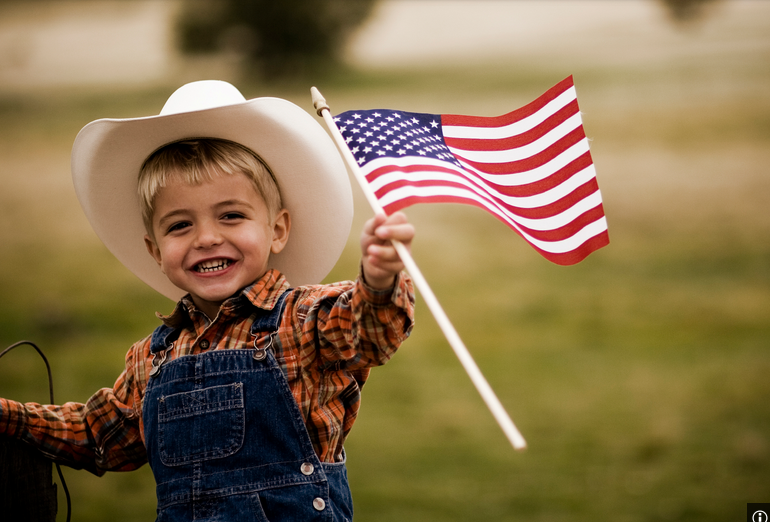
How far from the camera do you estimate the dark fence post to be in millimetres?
1609

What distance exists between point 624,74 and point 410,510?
15.3 feet

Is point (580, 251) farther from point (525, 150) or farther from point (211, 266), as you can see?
point (211, 266)

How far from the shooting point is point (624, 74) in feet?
23.2

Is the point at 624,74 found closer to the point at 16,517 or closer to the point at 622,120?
the point at 622,120

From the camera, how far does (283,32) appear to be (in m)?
7.09

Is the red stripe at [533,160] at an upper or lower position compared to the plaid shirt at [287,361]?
upper

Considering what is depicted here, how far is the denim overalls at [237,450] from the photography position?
1.49 meters

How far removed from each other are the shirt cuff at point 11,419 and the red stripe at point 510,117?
3.93ft

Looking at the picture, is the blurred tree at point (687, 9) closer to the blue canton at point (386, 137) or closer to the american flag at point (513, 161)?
the american flag at point (513, 161)

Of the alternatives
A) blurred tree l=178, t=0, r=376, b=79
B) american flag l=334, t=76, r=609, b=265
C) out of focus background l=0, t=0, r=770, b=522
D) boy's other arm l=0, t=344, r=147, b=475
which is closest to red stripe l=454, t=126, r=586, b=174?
american flag l=334, t=76, r=609, b=265

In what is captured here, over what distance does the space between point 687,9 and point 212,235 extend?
6.63 metres

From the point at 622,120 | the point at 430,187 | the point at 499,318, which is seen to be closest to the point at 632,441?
the point at 499,318

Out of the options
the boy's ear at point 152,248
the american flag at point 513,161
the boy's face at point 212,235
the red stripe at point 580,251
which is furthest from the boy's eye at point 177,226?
the red stripe at point 580,251

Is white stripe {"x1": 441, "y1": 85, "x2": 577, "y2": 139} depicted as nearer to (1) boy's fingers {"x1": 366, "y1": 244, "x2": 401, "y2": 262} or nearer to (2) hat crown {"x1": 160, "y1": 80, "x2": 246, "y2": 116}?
(2) hat crown {"x1": 160, "y1": 80, "x2": 246, "y2": 116}
